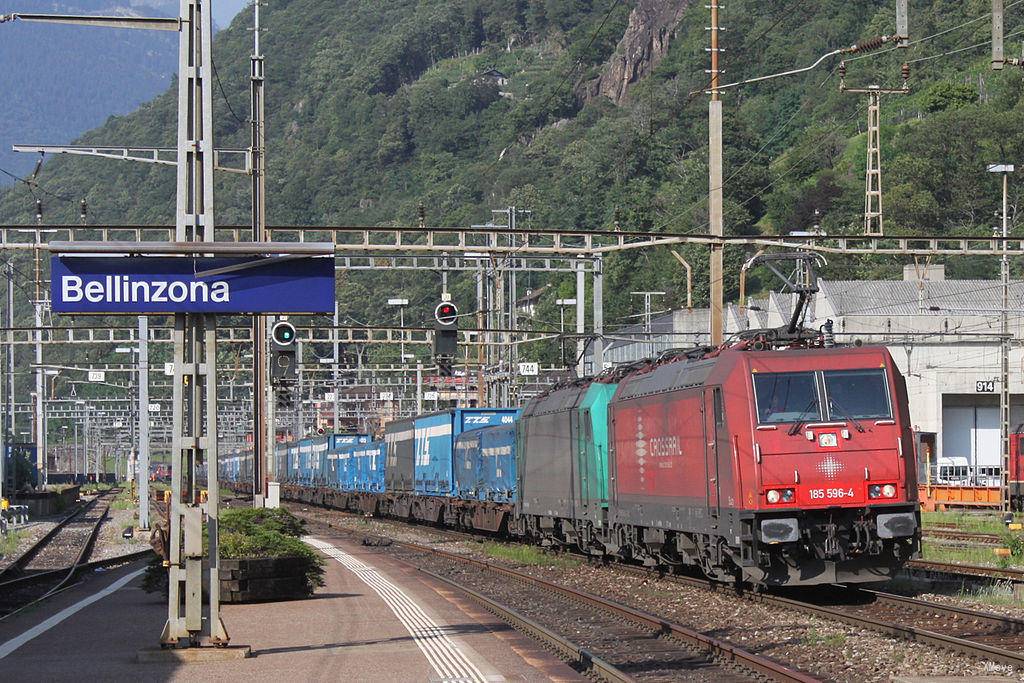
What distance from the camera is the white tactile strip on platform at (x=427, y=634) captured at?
45.7 feet

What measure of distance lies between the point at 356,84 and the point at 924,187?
9677 centimetres

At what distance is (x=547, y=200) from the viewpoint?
13462cm

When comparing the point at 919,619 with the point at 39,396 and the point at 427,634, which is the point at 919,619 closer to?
the point at 427,634

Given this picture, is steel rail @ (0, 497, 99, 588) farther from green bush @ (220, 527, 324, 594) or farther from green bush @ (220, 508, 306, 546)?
green bush @ (220, 527, 324, 594)

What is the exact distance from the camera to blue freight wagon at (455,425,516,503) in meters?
36.9

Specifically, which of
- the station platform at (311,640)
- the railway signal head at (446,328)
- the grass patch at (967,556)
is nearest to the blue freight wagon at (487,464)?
the railway signal head at (446,328)

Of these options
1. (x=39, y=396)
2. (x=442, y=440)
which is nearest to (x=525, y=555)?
(x=442, y=440)

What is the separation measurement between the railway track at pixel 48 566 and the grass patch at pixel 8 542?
67cm

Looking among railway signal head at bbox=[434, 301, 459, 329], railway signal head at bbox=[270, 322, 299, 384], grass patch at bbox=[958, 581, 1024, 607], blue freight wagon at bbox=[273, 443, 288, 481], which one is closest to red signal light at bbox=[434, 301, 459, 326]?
railway signal head at bbox=[434, 301, 459, 329]

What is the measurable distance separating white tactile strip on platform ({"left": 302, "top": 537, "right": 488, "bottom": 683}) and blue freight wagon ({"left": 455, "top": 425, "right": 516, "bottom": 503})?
8621 millimetres

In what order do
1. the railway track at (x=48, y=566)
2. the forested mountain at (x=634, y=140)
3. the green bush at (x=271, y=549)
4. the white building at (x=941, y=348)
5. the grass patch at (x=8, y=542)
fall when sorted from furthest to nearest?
the forested mountain at (x=634, y=140) < the white building at (x=941, y=348) < the grass patch at (x=8, y=542) < the railway track at (x=48, y=566) < the green bush at (x=271, y=549)

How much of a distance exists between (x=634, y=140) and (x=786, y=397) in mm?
114569

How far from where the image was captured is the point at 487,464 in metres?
39.5

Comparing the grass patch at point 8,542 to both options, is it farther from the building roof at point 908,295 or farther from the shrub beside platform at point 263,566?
the building roof at point 908,295
